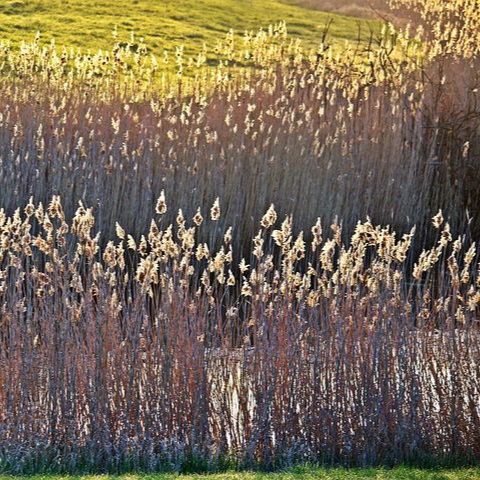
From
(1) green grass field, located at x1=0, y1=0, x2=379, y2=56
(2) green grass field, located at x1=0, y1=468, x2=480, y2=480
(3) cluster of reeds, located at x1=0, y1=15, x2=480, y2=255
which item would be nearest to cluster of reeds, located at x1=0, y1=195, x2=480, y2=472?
(2) green grass field, located at x1=0, y1=468, x2=480, y2=480

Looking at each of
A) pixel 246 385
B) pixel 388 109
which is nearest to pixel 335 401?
pixel 246 385

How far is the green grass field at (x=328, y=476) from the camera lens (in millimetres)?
5645

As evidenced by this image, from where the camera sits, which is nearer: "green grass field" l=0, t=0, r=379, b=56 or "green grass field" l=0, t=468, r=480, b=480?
"green grass field" l=0, t=468, r=480, b=480

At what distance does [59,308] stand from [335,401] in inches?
63.6

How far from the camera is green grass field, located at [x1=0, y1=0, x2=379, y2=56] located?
26.2 metres

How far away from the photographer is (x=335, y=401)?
6168 millimetres

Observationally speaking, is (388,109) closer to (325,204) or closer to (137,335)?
(325,204)

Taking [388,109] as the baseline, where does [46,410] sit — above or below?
below

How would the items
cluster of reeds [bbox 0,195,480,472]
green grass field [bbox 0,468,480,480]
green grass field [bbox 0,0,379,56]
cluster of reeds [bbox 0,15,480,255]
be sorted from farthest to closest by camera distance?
green grass field [bbox 0,0,379,56]
cluster of reeds [bbox 0,15,480,255]
cluster of reeds [bbox 0,195,480,472]
green grass field [bbox 0,468,480,480]

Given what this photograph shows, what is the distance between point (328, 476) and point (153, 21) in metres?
24.3

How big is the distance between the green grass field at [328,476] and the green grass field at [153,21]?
19.9m

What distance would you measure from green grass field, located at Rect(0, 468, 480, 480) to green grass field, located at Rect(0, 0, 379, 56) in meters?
19.9

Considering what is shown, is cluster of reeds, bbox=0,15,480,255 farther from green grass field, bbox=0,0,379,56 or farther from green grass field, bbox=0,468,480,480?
green grass field, bbox=0,0,379,56

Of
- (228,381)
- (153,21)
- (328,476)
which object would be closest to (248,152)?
(228,381)
